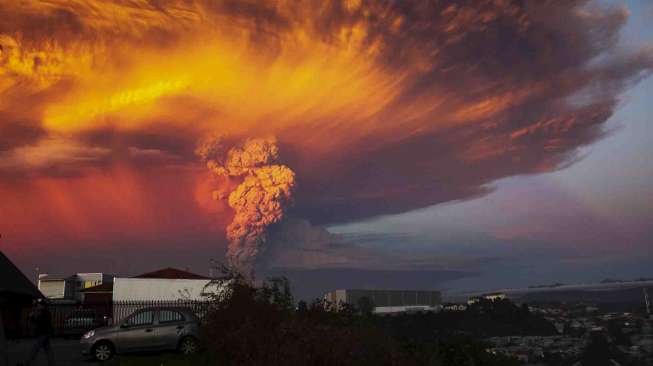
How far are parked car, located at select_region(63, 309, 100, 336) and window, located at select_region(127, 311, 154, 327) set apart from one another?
18.0m

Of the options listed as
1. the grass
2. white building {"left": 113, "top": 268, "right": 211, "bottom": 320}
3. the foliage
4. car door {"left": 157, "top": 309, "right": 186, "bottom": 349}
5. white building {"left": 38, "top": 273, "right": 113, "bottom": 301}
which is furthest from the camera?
white building {"left": 38, "top": 273, "right": 113, "bottom": 301}

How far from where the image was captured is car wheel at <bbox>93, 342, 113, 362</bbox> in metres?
18.0

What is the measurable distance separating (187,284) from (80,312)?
7.01 metres

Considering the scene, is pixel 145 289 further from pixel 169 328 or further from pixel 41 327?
pixel 41 327

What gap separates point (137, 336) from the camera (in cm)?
1812

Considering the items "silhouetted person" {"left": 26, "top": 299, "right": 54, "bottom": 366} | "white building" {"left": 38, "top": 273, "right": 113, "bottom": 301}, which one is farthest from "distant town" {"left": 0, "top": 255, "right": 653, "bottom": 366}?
"white building" {"left": 38, "top": 273, "right": 113, "bottom": 301}

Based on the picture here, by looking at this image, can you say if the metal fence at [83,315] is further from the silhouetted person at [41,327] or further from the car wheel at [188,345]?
the silhouetted person at [41,327]

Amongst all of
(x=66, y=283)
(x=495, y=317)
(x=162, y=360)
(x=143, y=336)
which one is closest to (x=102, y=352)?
(x=143, y=336)

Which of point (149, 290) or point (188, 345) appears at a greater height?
point (149, 290)

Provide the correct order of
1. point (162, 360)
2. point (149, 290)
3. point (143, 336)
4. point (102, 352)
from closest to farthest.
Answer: point (162, 360) < point (102, 352) < point (143, 336) < point (149, 290)

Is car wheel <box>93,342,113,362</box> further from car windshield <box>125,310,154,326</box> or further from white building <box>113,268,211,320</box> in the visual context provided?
white building <box>113,268,211,320</box>

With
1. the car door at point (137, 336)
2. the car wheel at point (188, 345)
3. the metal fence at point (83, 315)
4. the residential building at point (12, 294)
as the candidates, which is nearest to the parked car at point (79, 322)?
the metal fence at point (83, 315)

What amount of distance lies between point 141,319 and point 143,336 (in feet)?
2.03

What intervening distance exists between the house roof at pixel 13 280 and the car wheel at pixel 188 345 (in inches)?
919
